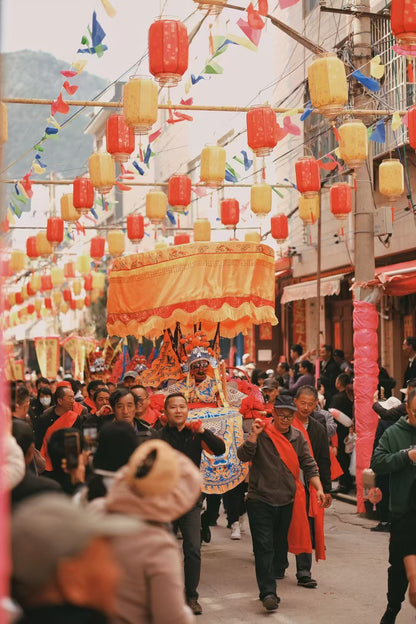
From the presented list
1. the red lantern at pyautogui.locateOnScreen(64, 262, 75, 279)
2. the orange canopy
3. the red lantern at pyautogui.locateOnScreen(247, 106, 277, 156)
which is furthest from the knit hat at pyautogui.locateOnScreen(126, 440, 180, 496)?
the red lantern at pyautogui.locateOnScreen(64, 262, 75, 279)

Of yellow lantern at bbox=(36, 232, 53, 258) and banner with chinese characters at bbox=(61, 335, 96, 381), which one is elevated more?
yellow lantern at bbox=(36, 232, 53, 258)

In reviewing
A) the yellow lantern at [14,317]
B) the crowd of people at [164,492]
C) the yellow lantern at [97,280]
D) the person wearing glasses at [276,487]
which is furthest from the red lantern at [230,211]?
the yellow lantern at [14,317]

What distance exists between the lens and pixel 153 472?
4156 mm

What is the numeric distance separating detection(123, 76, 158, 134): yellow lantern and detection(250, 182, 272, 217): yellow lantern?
6.27 meters

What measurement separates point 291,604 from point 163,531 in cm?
510

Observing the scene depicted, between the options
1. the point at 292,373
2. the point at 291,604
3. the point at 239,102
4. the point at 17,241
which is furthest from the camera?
the point at 17,241

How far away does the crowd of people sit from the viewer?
3.13 metres

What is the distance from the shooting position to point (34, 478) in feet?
16.4

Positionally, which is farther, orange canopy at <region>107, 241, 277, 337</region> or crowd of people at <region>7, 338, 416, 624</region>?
orange canopy at <region>107, 241, 277, 337</region>

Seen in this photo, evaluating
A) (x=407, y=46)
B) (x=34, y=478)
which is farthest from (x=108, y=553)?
(x=407, y=46)

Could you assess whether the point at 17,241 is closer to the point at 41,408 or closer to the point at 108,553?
the point at 41,408

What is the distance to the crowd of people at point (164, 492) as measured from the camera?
123 inches

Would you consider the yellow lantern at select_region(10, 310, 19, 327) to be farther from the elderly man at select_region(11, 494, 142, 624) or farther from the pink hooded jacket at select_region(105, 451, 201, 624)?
the elderly man at select_region(11, 494, 142, 624)

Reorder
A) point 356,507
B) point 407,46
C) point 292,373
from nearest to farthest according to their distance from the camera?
point 407,46 < point 356,507 < point 292,373
